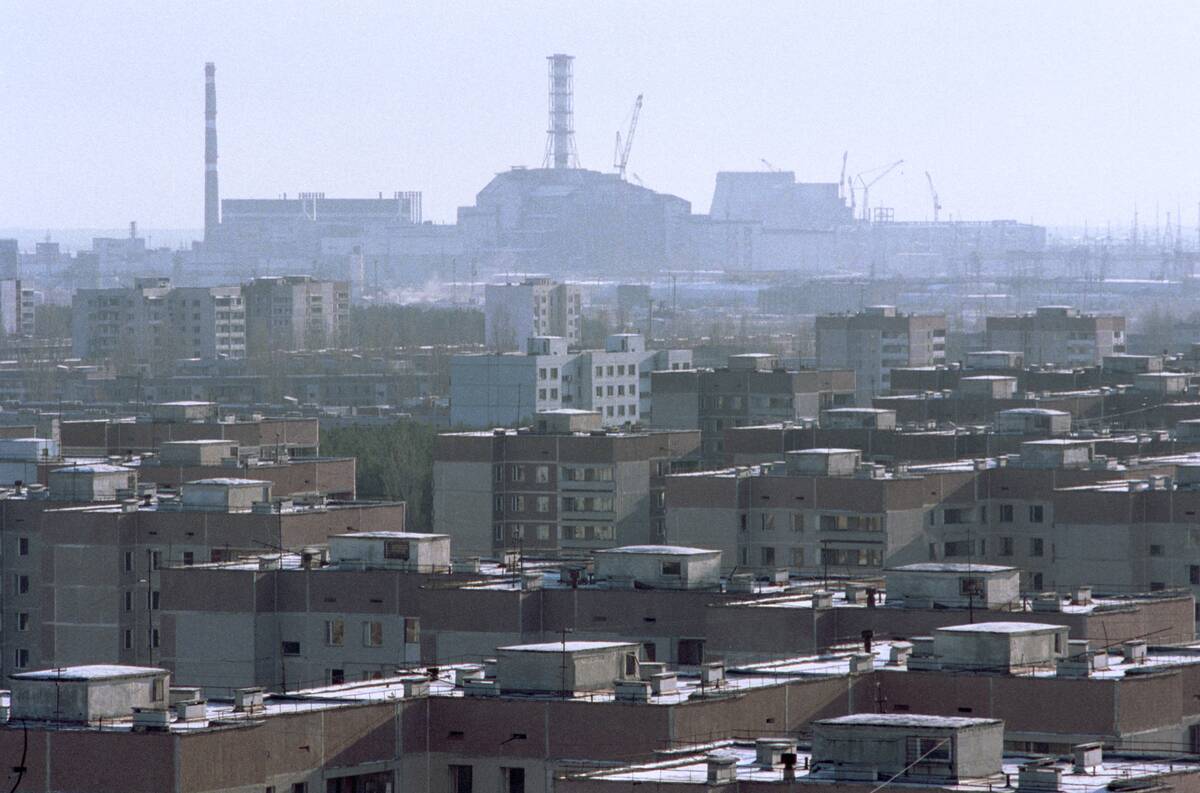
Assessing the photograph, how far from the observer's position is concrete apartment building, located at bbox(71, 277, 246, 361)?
80250mm

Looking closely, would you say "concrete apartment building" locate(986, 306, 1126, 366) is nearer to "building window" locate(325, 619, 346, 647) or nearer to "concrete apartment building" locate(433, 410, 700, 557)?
"concrete apartment building" locate(433, 410, 700, 557)

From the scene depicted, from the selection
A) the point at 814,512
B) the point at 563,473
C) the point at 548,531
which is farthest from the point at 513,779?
the point at 548,531

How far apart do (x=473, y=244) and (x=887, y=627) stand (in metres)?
171

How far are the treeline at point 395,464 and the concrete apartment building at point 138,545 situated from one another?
1066 centimetres

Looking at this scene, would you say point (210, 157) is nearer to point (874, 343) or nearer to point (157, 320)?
point (157, 320)

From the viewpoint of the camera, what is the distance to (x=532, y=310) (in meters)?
87.9

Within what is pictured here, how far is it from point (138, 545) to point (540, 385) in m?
26.8

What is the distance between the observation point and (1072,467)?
2616 centimetres

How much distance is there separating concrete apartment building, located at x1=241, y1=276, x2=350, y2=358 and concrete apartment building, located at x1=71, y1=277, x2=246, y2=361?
0.85 m

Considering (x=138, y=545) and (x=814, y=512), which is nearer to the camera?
(x=138, y=545)

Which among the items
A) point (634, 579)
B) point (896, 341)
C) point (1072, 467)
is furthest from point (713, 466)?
point (896, 341)

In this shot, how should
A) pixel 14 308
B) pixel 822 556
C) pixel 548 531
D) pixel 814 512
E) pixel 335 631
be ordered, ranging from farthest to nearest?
pixel 14 308
pixel 548 531
pixel 814 512
pixel 822 556
pixel 335 631

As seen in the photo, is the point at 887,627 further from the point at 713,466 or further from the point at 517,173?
the point at 517,173

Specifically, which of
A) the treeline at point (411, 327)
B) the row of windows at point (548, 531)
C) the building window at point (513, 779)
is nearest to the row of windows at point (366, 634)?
the building window at point (513, 779)
